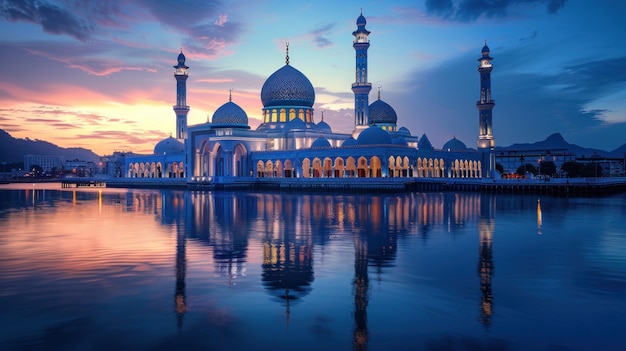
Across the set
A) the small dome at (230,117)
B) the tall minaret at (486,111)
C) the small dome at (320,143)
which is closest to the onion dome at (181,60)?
the small dome at (230,117)

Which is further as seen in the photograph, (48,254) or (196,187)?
(196,187)

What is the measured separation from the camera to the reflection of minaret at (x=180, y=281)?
7.58m

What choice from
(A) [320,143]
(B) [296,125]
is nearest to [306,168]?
(A) [320,143]

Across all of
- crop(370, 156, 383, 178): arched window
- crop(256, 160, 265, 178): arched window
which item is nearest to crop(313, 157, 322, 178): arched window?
crop(256, 160, 265, 178): arched window

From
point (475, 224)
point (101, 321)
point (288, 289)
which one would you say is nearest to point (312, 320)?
point (288, 289)

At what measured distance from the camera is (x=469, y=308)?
7875mm

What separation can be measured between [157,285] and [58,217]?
16.0 metres

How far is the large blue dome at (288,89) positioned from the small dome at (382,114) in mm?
8270

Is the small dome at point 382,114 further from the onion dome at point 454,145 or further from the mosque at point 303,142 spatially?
the onion dome at point 454,145

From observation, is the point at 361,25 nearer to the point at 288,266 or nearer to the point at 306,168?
the point at 306,168

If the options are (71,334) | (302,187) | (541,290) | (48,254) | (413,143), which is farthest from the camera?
(413,143)

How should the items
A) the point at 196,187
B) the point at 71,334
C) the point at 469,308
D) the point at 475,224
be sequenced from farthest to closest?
the point at 196,187
the point at 475,224
the point at 469,308
the point at 71,334

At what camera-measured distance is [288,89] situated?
63.1 meters

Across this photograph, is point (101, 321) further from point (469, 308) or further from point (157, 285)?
point (469, 308)
